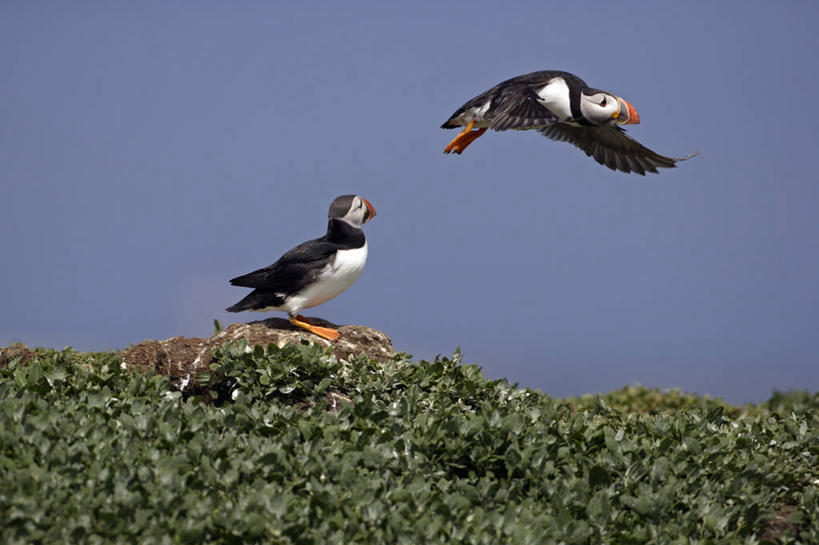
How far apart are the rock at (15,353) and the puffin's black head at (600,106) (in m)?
7.25

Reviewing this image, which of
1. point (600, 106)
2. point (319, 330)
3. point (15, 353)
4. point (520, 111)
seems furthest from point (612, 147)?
point (15, 353)

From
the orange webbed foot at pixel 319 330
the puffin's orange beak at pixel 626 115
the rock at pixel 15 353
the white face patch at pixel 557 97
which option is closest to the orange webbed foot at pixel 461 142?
the white face patch at pixel 557 97

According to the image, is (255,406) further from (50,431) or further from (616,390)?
(616,390)

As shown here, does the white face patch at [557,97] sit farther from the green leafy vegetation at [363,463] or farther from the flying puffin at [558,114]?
the green leafy vegetation at [363,463]

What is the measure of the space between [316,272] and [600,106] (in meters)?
4.38

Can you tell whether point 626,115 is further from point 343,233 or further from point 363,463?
point 363,463

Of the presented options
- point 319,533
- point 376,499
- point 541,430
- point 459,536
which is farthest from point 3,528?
point 541,430

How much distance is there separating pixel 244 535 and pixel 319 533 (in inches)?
17.7

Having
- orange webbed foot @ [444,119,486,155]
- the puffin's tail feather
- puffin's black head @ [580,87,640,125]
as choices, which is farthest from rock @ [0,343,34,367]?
puffin's black head @ [580,87,640,125]

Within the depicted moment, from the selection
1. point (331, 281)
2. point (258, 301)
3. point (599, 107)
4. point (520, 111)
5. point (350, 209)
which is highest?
point (599, 107)

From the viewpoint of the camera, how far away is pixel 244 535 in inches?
195

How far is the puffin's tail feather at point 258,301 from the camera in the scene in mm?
8773

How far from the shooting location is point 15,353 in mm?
9383

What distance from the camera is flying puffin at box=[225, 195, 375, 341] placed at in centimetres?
873
